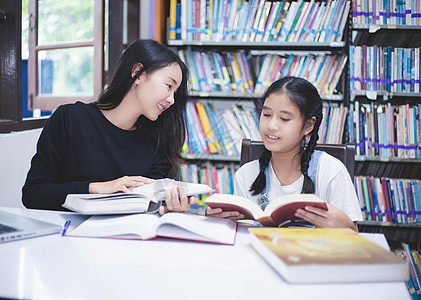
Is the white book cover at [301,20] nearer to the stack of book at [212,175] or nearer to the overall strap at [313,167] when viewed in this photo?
the stack of book at [212,175]

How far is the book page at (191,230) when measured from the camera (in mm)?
893

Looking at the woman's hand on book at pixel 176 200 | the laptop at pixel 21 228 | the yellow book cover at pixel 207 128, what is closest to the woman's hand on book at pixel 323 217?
the woman's hand on book at pixel 176 200

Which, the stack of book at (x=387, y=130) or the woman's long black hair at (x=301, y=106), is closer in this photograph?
the woman's long black hair at (x=301, y=106)

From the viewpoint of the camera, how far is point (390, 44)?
8.60ft

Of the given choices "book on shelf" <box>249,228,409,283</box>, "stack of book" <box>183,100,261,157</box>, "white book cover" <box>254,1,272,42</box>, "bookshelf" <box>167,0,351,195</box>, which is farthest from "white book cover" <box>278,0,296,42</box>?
"book on shelf" <box>249,228,409,283</box>

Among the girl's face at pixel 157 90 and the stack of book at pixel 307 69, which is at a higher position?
the stack of book at pixel 307 69

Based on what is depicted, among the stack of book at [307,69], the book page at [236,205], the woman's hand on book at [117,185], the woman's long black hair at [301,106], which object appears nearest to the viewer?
the book page at [236,205]

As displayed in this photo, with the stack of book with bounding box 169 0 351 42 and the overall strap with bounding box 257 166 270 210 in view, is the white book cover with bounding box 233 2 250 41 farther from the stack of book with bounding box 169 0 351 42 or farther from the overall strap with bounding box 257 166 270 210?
the overall strap with bounding box 257 166 270 210

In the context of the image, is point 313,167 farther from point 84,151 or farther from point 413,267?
point 413,267

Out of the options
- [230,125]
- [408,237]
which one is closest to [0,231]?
[230,125]

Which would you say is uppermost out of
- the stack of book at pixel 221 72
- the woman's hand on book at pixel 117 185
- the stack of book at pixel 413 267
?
the stack of book at pixel 221 72

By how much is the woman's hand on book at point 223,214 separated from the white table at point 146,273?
0.56 feet

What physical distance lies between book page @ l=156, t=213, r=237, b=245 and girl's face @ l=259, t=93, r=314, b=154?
54 cm

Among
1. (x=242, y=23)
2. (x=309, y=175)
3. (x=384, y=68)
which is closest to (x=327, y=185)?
(x=309, y=175)
